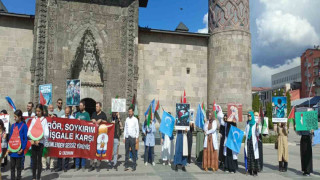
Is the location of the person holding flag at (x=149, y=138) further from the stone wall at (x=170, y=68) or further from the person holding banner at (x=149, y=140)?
the stone wall at (x=170, y=68)

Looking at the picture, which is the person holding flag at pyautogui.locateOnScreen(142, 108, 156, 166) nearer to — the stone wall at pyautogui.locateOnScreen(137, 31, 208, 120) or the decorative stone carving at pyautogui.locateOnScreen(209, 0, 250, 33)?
the stone wall at pyautogui.locateOnScreen(137, 31, 208, 120)

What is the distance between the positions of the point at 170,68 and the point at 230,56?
493cm

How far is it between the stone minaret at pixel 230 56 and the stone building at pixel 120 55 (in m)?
0.08

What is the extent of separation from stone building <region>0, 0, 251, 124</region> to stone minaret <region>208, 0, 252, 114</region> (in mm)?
78

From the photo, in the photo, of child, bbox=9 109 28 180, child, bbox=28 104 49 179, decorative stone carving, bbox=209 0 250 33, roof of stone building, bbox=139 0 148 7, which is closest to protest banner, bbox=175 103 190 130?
child, bbox=28 104 49 179

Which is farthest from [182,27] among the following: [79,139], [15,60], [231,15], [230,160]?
[79,139]

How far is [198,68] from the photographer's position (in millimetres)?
22891

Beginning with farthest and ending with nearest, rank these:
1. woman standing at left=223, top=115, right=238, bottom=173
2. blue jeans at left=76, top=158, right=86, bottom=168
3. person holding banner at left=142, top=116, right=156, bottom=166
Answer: person holding banner at left=142, top=116, right=156, bottom=166
woman standing at left=223, top=115, right=238, bottom=173
blue jeans at left=76, top=158, right=86, bottom=168

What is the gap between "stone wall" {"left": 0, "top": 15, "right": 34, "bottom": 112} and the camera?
18.7m

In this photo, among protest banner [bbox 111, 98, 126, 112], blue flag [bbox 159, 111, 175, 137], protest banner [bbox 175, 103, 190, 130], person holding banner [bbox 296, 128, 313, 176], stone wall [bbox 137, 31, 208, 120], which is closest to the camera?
person holding banner [bbox 296, 128, 313, 176]

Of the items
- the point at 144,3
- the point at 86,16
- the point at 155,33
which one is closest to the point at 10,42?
the point at 86,16

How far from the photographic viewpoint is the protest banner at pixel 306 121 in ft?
30.9

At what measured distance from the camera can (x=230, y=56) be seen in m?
21.5

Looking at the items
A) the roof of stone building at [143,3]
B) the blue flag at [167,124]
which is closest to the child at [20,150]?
the blue flag at [167,124]
